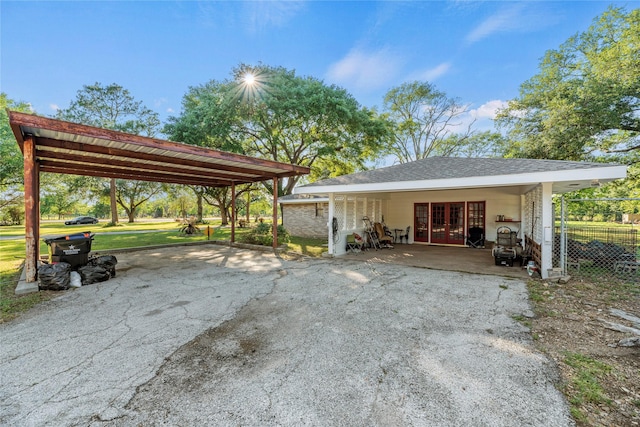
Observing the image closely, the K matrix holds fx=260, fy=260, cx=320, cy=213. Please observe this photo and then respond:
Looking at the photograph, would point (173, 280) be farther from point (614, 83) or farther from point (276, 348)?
point (614, 83)

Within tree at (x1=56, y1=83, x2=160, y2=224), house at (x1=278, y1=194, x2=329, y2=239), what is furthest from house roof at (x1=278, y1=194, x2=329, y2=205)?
tree at (x1=56, y1=83, x2=160, y2=224)

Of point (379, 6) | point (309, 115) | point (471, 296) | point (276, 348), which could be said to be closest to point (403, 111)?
point (309, 115)

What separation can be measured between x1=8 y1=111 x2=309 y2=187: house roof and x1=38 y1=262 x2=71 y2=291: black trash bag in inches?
94.5

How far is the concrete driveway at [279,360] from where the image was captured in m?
1.95

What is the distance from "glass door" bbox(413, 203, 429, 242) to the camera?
11523mm

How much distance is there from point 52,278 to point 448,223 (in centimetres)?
1220

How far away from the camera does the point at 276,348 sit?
114 inches

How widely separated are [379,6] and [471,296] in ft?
34.3

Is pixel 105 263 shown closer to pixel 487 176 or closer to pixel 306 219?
pixel 487 176

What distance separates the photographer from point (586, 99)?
10.3 meters

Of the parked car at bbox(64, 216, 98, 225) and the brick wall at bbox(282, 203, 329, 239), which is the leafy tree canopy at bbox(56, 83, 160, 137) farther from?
the brick wall at bbox(282, 203, 329, 239)

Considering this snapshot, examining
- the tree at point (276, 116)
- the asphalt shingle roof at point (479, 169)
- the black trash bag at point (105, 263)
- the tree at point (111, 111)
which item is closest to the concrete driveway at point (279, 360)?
the black trash bag at point (105, 263)

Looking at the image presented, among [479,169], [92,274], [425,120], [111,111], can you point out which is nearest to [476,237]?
[479,169]

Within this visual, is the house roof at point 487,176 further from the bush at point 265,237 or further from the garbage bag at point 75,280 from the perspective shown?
the garbage bag at point 75,280
